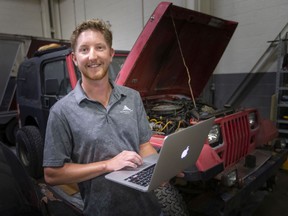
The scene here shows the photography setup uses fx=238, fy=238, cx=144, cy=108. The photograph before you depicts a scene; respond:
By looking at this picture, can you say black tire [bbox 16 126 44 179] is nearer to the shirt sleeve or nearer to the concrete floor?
the shirt sleeve

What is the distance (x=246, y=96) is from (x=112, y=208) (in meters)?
4.46

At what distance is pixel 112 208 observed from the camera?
125cm

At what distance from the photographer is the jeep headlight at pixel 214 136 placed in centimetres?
208

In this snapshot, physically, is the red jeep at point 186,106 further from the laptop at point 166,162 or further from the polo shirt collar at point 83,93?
the polo shirt collar at point 83,93

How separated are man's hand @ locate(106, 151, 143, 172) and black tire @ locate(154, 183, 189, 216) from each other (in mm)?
740

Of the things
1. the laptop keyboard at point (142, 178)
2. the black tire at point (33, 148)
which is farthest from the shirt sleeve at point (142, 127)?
the black tire at point (33, 148)

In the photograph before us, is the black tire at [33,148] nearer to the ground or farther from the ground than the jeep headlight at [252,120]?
nearer to the ground

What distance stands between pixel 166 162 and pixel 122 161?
0.70 ft

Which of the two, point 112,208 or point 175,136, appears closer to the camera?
point 175,136

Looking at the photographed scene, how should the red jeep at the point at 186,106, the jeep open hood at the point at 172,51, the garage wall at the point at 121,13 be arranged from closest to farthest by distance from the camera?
1. the red jeep at the point at 186,106
2. the jeep open hood at the point at 172,51
3. the garage wall at the point at 121,13

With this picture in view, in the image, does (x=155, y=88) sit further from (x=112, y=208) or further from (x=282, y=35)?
(x=282, y=35)

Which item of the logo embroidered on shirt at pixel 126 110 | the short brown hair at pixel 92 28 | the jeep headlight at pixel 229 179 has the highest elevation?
the short brown hair at pixel 92 28

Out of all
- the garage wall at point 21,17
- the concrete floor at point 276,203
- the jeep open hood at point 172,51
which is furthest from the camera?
the garage wall at point 21,17

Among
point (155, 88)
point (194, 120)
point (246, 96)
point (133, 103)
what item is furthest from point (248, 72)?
point (133, 103)
